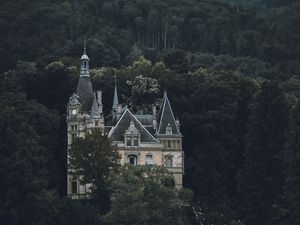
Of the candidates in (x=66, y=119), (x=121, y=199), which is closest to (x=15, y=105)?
(x=66, y=119)

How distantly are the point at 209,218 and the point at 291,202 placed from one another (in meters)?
6.50

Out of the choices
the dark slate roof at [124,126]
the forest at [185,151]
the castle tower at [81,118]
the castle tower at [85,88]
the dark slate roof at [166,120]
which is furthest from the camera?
the castle tower at [85,88]

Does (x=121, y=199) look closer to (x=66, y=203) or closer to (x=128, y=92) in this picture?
(x=66, y=203)

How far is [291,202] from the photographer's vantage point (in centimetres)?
15188

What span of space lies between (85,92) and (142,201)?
14299 mm

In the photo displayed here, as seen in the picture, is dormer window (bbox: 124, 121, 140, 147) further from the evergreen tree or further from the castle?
the evergreen tree

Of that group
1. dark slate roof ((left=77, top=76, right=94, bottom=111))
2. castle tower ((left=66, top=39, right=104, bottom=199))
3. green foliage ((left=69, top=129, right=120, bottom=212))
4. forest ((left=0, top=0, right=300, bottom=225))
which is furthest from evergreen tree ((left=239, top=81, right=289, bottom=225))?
dark slate roof ((left=77, top=76, right=94, bottom=111))

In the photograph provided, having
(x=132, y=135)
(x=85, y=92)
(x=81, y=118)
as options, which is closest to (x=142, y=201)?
(x=132, y=135)

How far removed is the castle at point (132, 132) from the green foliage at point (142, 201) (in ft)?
17.7

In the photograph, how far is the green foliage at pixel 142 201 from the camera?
14750 cm

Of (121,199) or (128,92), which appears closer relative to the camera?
(121,199)

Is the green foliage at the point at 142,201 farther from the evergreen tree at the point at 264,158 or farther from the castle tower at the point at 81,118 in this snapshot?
the evergreen tree at the point at 264,158

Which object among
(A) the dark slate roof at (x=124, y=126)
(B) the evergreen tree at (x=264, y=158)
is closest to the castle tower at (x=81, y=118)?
(A) the dark slate roof at (x=124, y=126)

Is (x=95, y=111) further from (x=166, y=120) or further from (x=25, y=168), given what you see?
(x=25, y=168)
